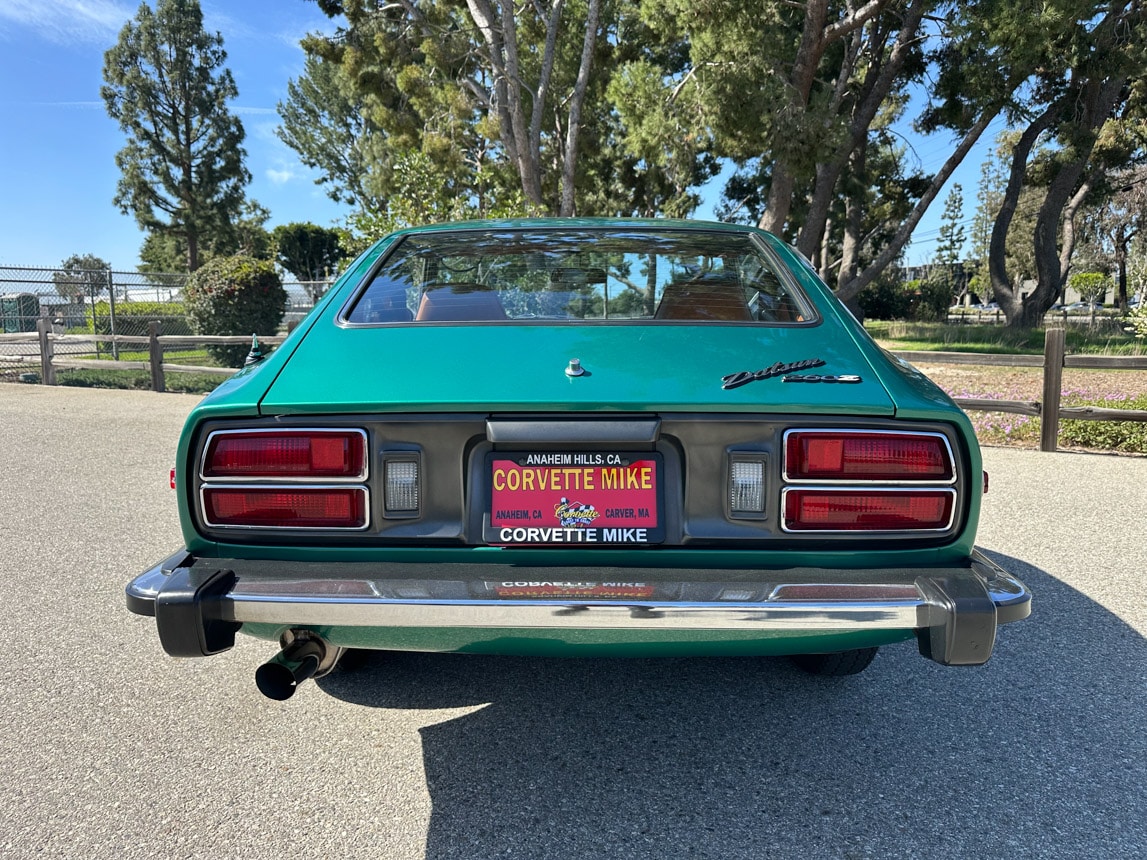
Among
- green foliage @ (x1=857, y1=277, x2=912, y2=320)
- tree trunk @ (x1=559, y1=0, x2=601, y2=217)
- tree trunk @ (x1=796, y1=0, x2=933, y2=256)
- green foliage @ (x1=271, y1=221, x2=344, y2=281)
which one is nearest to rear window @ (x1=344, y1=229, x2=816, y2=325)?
tree trunk @ (x1=559, y1=0, x2=601, y2=217)

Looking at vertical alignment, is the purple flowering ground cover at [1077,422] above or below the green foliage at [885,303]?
below

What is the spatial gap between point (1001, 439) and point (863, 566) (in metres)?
6.60

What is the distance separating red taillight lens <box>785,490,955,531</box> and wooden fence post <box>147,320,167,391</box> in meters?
11.8

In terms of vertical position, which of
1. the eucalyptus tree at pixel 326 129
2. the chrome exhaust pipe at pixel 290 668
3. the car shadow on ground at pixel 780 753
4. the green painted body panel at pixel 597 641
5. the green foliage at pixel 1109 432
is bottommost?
the car shadow on ground at pixel 780 753

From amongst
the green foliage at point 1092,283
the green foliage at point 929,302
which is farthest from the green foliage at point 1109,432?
the green foliage at point 1092,283

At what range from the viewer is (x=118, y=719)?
2424 mm

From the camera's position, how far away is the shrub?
14.4 meters

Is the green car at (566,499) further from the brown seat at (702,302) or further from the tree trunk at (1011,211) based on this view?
the tree trunk at (1011,211)

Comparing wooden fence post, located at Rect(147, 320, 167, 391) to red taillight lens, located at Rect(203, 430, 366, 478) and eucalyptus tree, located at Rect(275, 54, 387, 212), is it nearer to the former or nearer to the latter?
red taillight lens, located at Rect(203, 430, 366, 478)

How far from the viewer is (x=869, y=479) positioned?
185 centimetres

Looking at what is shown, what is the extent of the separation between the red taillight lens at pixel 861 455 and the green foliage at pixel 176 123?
125ft

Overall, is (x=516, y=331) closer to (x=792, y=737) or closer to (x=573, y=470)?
(x=573, y=470)

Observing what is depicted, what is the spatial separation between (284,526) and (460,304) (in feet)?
3.14

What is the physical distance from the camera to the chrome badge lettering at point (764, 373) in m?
1.88
